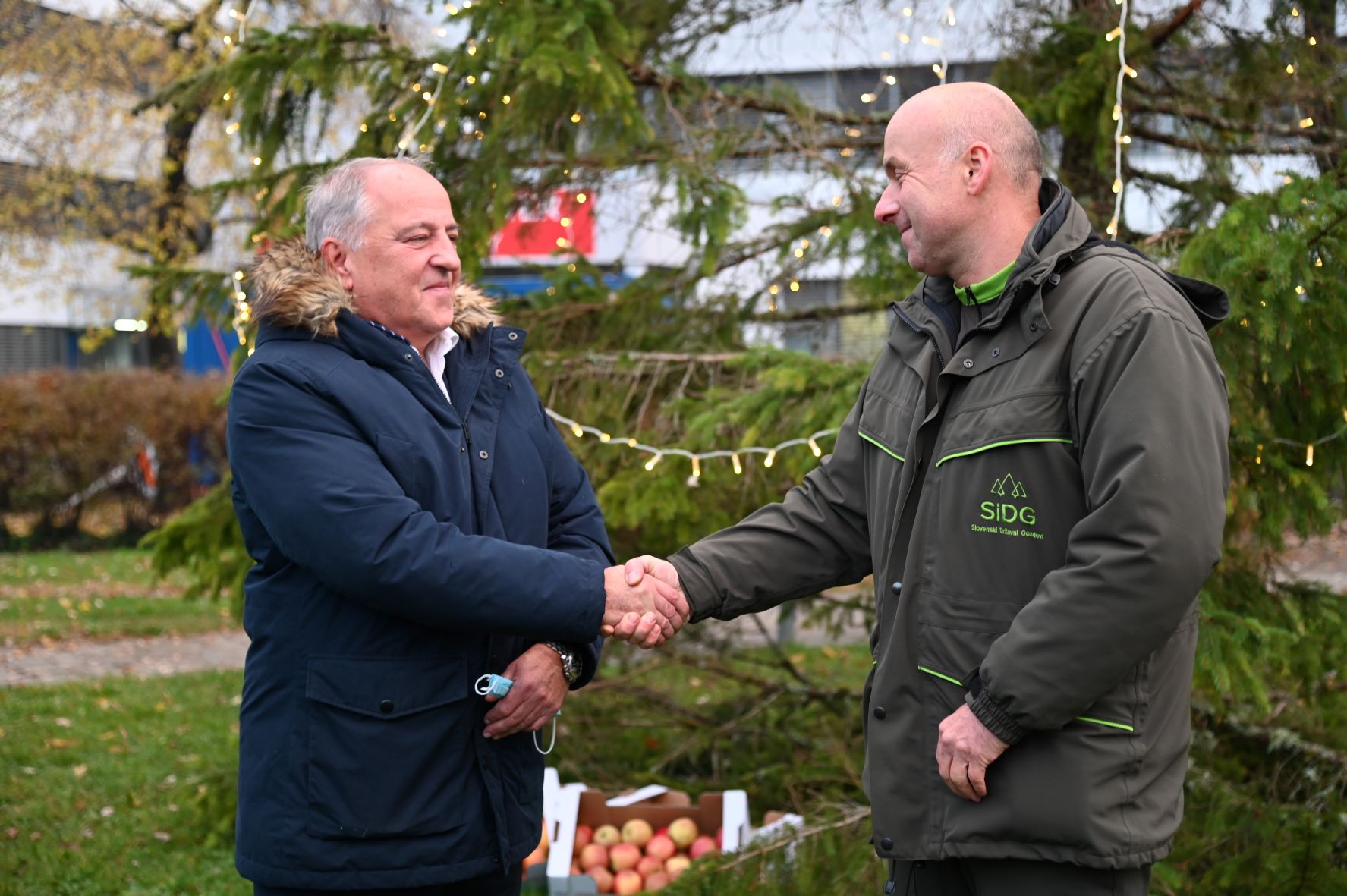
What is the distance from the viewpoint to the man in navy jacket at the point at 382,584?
2.51 meters

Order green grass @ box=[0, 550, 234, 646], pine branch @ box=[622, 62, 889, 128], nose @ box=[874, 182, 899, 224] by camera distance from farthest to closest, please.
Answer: green grass @ box=[0, 550, 234, 646]
pine branch @ box=[622, 62, 889, 128]
nose @ box=[874, 182, 899, 224]

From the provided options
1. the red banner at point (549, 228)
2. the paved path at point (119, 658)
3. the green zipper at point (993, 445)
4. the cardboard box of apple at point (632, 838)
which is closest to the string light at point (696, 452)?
the red banner at point (549, 228)

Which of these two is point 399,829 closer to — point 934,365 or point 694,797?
point 934,365

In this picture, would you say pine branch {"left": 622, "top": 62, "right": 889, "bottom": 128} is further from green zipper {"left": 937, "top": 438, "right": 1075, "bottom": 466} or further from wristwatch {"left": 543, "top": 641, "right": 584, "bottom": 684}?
green zipper {"left": 937, "top": 438, "right": 1075, "bottom": 466}

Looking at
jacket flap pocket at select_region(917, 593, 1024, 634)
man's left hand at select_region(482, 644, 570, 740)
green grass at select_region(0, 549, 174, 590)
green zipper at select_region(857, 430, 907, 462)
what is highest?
green zipper at select_region(857, 430, 907, 462)

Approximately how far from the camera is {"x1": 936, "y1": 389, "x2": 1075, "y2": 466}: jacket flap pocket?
7.44 ft

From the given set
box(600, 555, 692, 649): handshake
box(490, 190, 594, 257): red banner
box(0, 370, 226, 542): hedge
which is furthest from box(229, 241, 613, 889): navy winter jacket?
box(0, 370, 226, 542): hedge

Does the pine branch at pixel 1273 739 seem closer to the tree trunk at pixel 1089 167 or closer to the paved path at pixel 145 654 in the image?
the tree trunk at pixel 1089 167

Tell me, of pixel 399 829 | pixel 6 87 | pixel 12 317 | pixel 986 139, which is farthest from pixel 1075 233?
pixel 12 317

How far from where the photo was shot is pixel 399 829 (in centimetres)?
254

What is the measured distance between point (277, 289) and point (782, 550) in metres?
1.28

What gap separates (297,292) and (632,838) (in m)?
2.95

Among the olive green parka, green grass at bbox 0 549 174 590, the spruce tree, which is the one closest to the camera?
the olive green parka

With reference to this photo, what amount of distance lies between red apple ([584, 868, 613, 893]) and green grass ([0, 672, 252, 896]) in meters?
1.41
